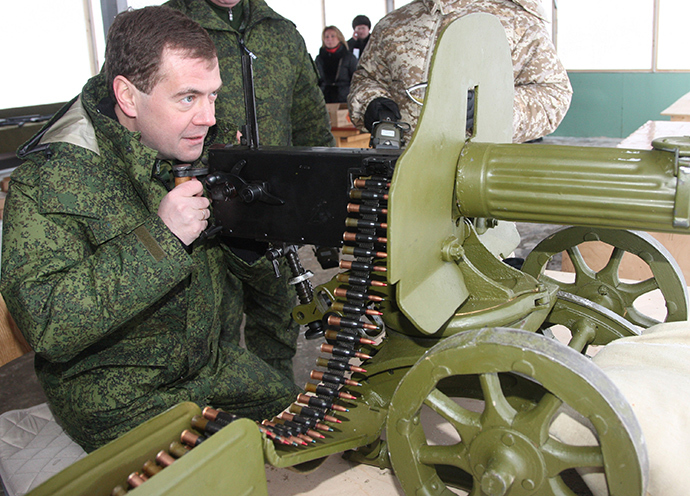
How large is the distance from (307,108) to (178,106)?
113 centimetres

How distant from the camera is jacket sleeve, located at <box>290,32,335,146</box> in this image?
107 inches

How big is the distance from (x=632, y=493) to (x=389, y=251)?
57 cm

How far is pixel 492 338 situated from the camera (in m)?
1.08

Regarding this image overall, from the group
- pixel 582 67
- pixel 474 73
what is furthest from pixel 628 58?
pixel 474 73

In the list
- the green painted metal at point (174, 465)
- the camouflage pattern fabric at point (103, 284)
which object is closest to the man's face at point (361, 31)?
the camouflage pattern fabric at point (103, 284)

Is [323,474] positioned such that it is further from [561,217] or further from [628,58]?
[628,58]

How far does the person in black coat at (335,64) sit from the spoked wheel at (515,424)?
26.0 feet

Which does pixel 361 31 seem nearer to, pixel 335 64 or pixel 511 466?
pixel 335 64

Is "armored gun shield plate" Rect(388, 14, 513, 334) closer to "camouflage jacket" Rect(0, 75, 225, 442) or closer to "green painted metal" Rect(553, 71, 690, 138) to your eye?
"camouflage jacket" Rect(0, 75, 225, 442)

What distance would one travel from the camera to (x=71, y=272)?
1.51 m

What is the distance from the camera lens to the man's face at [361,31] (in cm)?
937

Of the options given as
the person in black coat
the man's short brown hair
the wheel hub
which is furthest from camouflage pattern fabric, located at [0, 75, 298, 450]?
the person in black coat

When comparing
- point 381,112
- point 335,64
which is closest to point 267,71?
point 381,112

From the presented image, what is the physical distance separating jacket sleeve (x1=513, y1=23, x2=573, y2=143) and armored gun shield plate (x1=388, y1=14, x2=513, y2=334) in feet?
3.64
